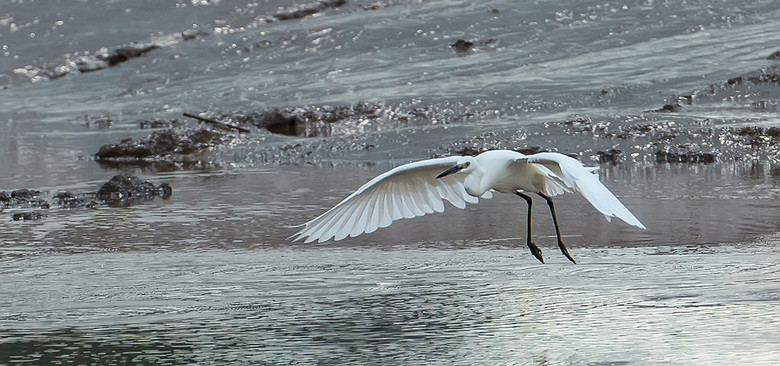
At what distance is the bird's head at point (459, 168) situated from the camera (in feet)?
21.7

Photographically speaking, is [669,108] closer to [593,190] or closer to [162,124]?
[162,124]

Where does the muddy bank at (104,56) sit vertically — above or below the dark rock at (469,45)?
above

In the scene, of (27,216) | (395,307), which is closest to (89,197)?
(27,216)

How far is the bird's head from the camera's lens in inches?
261

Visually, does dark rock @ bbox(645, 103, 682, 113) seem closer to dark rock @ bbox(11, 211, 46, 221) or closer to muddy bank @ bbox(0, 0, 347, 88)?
dark rock @ bbox(11, 211, 46, 221)

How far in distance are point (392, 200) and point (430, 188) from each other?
0.28m

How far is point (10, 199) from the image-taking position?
33.2ft

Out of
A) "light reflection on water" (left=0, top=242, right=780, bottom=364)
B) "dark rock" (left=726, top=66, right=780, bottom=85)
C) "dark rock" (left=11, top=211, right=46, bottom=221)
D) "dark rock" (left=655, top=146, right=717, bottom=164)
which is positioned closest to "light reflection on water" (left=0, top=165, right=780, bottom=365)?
"light reflection on water" (left=0, top=242, right=780, bottom=364)

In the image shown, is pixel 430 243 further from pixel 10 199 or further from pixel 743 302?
pixel 10 199

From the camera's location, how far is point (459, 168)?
21.8 feet

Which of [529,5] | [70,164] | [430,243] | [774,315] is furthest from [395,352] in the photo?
[529,5]

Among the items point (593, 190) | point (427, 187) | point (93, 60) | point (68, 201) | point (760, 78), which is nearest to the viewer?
point (593, 190)

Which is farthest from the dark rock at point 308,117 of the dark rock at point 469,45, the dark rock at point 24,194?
the dark rock at point 24,194

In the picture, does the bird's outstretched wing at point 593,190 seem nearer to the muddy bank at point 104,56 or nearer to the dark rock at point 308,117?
the dark rock at point 308,117
